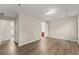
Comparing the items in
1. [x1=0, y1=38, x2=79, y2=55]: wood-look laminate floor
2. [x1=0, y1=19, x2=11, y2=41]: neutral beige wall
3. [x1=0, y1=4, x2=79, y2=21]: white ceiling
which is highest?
[x1=0, y1=4, x2=79, y2=21]: white ceiling

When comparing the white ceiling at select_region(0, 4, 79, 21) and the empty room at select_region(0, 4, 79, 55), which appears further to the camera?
the empty room at select_region(0, 4, 79, 55)

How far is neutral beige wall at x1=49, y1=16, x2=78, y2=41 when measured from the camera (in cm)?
402

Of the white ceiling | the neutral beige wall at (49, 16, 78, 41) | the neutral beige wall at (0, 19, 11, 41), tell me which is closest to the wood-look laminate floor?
the neutral beige wall at (49, 16, 78, 41)

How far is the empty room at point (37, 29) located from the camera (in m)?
2.72

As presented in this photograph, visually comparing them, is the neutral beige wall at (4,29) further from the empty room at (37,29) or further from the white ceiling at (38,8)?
the white ceiling at (38,8)

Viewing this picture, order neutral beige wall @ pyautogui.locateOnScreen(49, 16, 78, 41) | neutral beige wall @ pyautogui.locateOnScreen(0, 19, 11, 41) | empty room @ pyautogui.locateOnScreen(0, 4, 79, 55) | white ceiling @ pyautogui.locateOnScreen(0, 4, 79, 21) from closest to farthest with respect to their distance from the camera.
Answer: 1. white ceiling @ pyautogui.locateOnScreen(0, 4, 79, 21)
2. empty room @ pyautogui.locateOnScreen(0, 4, 79, 55)
3. neutral beige wall @ pyautogui.locateOnScreen(49, 16, 78, 41)
4. neutral beige wall @ pyautogui.locateOnScreen(0, 19, 11, 41)

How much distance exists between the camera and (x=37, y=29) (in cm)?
525

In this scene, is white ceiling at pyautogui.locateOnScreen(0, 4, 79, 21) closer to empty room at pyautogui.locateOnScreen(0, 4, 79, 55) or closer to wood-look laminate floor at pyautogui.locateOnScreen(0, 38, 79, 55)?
empty room at pyautogui.locateOnScreen(0, 4, 79, 55)

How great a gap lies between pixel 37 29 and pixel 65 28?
6.70 ft

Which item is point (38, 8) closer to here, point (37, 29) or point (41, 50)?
point (41, 50)

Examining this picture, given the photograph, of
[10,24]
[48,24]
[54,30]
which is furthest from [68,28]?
[10,24]

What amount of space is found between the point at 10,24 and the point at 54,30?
379cm

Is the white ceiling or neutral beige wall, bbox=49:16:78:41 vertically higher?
the white ceiling
